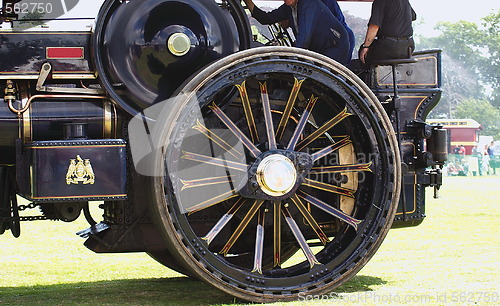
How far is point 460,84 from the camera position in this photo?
226ft

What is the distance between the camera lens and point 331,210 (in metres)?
5.43

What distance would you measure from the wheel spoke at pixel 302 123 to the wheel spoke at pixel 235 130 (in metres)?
0.25

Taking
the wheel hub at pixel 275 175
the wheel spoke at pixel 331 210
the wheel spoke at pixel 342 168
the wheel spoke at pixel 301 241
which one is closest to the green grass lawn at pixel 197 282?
the wheel spoke at pixel 301 241

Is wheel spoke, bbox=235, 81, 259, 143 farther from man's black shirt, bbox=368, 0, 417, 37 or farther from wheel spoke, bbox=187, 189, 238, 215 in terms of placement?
man's black shirt, bbox=368, 0, 417, 37

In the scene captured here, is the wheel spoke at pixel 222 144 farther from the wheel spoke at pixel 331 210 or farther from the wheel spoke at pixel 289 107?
the wheel spoke at pixel 331 210

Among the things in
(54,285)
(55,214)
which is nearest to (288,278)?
(55,214)

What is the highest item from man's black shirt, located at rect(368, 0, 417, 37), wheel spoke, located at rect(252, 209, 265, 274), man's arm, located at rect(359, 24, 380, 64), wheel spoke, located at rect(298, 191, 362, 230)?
man's black shirt, located at rect(368, 0, 417, 37)

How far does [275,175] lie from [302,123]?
470mm

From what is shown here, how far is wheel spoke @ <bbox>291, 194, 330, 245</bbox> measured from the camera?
17.5 ft

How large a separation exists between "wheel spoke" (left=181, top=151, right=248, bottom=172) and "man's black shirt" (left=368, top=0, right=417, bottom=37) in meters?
1.72

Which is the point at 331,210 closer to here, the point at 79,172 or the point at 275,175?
the point at 275,175

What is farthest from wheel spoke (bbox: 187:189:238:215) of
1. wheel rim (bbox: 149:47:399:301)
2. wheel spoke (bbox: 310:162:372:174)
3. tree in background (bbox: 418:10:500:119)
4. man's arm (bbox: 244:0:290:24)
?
tree in background (bbox: 418:10:500:119)

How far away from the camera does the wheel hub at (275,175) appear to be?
5.11 meters

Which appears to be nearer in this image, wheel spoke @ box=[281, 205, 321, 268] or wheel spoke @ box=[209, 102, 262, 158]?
wheel spoke @ box=[209, 102, 262, 158]
